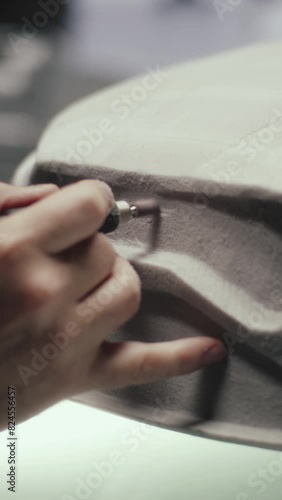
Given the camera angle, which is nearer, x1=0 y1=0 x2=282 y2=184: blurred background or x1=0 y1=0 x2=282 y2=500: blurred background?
x1=0 y1=0 x2=282 y2=500: blurred background

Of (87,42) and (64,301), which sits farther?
(87,42)

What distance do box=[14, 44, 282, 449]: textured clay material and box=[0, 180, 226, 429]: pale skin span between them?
1.9 inches

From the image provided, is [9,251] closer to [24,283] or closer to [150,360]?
[24,283]

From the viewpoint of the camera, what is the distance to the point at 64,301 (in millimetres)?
493

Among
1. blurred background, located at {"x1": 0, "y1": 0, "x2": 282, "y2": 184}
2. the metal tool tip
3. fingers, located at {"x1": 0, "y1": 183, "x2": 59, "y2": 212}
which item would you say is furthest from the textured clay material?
blurred background, located at {"x1": 0, "y1": 0, "x2": 282, "y2": 184}

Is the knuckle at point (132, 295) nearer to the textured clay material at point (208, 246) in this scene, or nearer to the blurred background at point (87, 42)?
the textured clay material at point (208, 246)

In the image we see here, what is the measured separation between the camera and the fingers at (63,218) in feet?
1.55

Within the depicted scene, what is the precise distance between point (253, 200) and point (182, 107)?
19cm

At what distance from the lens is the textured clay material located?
0.58 meters

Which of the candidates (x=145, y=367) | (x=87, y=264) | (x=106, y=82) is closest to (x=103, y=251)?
(x=87, y=264)

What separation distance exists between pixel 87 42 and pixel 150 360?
1.12 metres

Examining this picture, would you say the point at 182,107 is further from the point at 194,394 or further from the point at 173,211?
the point at 194,394

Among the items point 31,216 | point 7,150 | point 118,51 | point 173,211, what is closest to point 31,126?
point 7,150

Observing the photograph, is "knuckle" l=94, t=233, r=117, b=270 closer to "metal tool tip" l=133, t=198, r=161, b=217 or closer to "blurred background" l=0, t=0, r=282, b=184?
"metal tool tip" l=133, t=198, r=161, b=217
